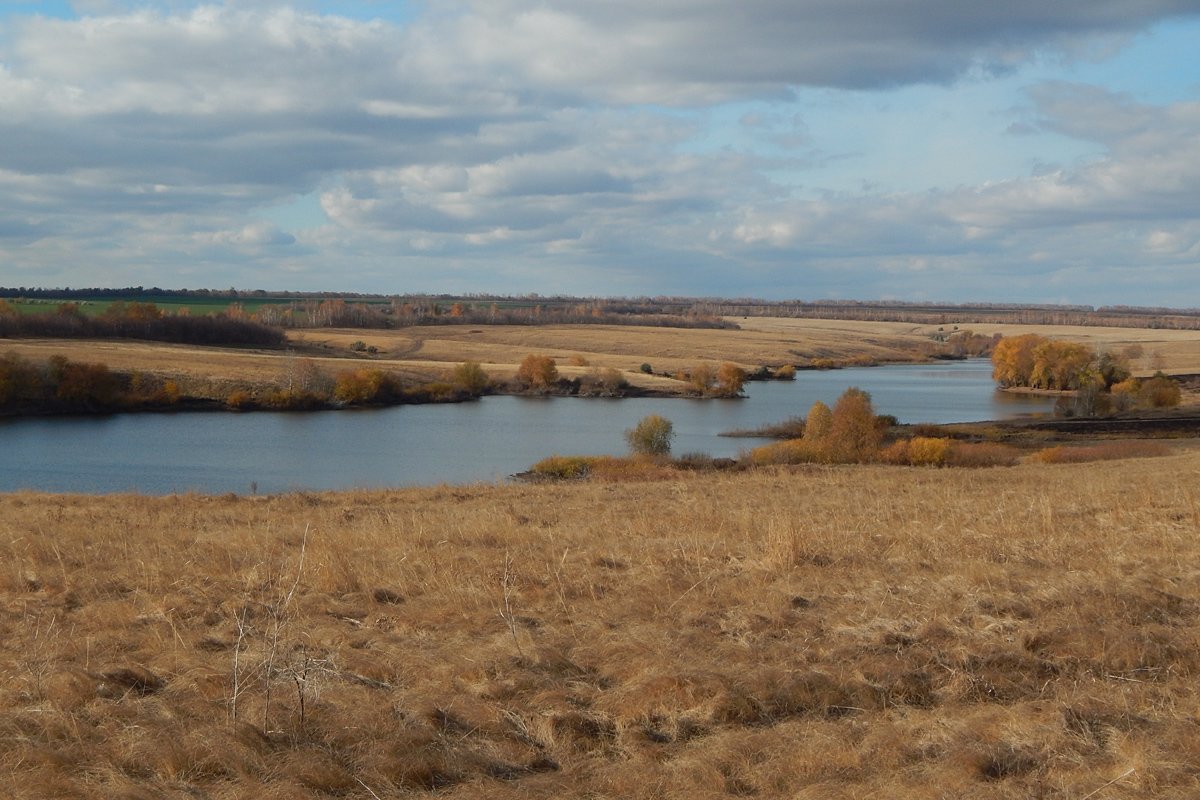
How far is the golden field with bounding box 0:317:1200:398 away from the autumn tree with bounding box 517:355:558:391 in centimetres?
188

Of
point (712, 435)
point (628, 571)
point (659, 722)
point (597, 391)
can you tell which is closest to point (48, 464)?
point (712, 435)

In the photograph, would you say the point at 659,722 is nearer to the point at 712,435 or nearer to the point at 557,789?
the point at 557,789

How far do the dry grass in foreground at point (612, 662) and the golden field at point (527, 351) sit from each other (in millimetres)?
60044

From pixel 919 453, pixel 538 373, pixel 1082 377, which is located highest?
pixel 1082 377

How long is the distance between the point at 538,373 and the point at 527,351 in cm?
2361

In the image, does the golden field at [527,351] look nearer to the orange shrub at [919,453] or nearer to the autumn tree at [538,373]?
the autumn tree at [538,373]

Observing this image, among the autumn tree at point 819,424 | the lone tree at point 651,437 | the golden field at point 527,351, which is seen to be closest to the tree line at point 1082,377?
the golden field at point 527,351

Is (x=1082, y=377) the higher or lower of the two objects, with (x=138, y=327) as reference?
lower

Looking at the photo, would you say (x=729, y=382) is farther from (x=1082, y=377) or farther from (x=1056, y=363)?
(x=1056, y=363)

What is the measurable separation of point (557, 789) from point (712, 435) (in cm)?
4787

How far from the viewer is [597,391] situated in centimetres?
7562

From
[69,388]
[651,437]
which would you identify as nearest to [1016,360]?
[651,437]

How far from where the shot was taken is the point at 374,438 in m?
47.5

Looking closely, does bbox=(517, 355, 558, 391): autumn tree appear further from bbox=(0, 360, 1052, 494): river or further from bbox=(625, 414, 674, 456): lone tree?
bbox=(625, 414, 674, 456): lone tree
